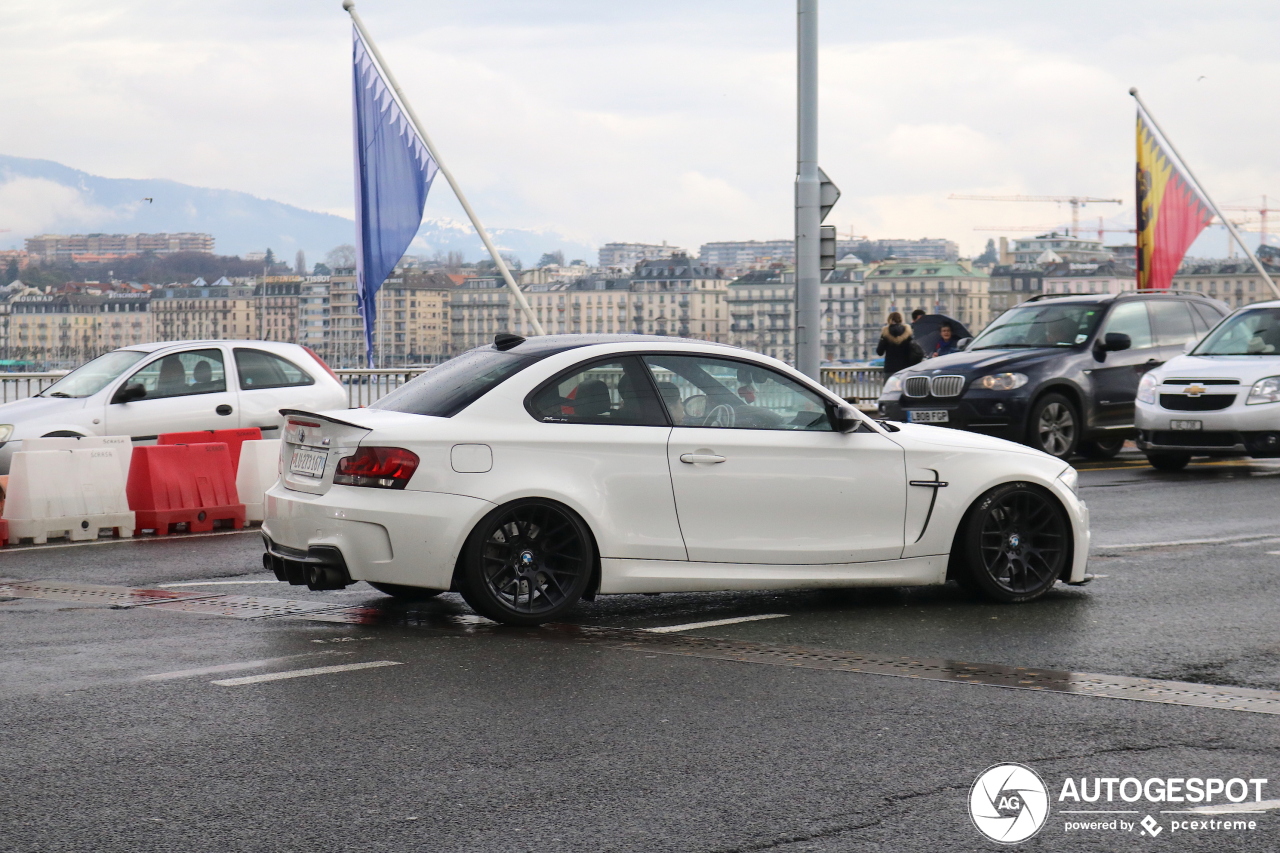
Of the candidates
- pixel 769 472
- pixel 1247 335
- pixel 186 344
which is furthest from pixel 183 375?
pixel 1247 335

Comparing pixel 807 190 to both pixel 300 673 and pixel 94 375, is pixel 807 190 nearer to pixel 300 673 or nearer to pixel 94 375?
pixel 94 375

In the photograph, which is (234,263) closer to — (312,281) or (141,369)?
(312,281)

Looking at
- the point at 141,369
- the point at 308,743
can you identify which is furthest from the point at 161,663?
the point at 141,369

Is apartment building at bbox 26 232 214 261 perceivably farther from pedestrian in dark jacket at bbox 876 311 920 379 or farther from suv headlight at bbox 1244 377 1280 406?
suv headlight at bbox 1244 377 1280 406

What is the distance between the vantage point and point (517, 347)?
326 inches

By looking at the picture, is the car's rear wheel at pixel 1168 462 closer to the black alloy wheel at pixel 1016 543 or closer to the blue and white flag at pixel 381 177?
the black alloy wheel at pixel 1016 543

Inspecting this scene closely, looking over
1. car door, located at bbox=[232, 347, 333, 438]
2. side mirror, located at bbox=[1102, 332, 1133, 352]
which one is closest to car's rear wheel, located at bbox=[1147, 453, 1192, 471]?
side mirror, located at bbox=[1102, 332, 1133, 352]

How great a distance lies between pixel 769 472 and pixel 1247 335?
1117cm

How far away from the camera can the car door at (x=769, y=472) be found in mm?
7852

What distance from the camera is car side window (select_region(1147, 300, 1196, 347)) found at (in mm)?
18719

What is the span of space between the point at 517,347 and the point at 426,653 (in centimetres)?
191

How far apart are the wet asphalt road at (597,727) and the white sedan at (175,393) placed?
5999 millimetres

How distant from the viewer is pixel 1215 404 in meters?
16.3

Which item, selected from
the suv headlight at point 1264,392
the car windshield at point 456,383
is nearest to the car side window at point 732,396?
the car windshield at point 456,383
